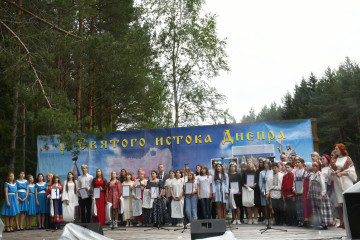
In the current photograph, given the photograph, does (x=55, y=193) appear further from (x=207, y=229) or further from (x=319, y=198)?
(x=319, y=198)

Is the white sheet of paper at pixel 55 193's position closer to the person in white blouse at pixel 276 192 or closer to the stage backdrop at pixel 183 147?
the stage backdrop at pixel 183 147

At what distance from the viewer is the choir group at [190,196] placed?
864 centimetres

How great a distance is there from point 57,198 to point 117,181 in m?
1.67

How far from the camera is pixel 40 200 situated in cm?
1073

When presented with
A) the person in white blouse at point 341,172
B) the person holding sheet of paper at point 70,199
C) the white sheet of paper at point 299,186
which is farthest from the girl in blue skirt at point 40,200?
the person in white blouse at point 341,172

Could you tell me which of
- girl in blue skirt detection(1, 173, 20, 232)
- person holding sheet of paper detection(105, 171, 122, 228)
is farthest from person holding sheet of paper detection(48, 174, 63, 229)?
person holding sheet of paper detection(105, 171, 122, 228)

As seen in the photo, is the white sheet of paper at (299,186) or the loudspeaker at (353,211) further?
the white sheet of paper at (299,186)

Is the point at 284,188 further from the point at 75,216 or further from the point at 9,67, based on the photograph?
the point at 9,67

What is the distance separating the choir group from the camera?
8.64 metres

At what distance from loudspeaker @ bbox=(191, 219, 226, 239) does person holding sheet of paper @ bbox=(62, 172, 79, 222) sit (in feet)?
20.5

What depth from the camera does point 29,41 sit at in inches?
398

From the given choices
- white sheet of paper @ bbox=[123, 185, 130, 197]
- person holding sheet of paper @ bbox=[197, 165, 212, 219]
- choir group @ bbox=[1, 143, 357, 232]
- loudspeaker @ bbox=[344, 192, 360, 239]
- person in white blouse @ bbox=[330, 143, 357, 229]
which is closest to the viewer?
loudspeaker @ bbox=[344, 192, 360, 239]

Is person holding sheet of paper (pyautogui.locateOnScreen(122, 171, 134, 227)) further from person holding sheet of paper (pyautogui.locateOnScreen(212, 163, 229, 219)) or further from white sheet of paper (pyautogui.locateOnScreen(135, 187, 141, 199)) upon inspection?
person holding sheet of paper (pyautogui.locateOnScreen(212, 163, 229, 219))

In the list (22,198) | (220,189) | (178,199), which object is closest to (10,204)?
(22,198)
